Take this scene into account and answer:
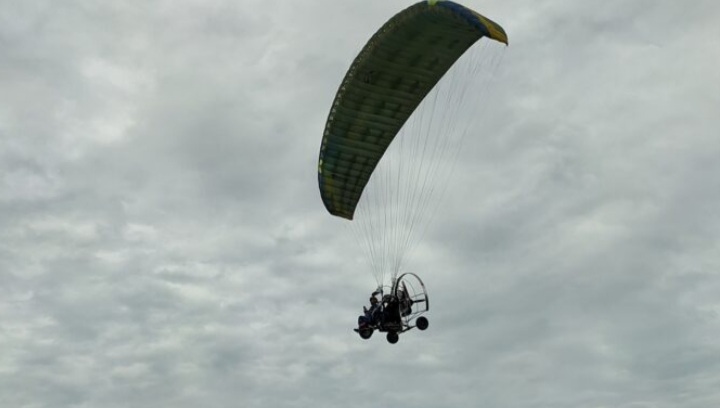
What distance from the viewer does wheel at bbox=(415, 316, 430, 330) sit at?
121 feet

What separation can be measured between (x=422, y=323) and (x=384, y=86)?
7.84 meters

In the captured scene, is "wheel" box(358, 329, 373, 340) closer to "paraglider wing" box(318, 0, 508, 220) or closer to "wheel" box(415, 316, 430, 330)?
"wheel" box(415, 316, 430, 330)

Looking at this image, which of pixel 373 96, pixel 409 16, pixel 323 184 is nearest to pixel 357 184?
pixel 323 184

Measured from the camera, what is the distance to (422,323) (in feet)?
121

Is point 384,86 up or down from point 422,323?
up

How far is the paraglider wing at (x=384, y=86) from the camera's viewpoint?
1351 inches

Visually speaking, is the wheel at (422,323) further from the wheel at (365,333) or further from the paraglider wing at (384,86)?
the paraglider wing at (384,86)

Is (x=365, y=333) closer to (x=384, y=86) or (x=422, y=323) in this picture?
(x=422, y=323)

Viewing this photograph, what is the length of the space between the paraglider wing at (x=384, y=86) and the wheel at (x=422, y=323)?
4.69m

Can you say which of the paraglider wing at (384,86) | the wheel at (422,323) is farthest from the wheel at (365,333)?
the paraglider wing at (384,86)

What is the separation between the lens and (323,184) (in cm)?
3828

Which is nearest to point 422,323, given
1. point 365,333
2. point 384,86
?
point 365,333

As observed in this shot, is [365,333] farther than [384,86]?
Yes

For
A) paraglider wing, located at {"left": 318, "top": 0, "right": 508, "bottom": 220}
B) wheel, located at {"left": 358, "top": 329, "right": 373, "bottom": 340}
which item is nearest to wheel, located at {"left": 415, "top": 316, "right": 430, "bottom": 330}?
wheel, located at {"left": 358, "top": 329, "right": 373, "bottom": 340}
